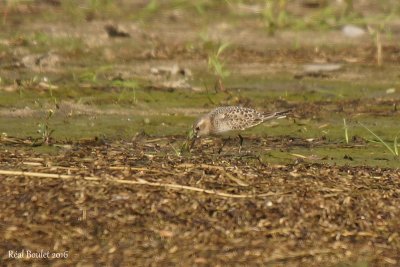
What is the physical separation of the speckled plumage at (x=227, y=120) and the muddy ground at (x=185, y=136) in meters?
0.13

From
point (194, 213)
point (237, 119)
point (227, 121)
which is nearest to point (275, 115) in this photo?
point (237, 119)

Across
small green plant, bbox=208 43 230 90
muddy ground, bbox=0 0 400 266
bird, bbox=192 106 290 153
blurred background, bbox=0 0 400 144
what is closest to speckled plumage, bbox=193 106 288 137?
bird, bbox=192 106 290 153

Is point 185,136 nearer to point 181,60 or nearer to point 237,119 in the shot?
point 237,119

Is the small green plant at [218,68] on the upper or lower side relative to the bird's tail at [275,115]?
upper

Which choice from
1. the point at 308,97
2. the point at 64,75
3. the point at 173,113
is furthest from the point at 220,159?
the point at 64,75

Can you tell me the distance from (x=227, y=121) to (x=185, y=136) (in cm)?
37

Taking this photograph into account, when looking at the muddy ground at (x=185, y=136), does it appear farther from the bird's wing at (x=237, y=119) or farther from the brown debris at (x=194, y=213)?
the bird's wing at (x=237, y=119)

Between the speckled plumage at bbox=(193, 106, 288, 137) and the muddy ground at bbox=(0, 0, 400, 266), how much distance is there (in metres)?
0.13

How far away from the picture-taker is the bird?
9.20 meters

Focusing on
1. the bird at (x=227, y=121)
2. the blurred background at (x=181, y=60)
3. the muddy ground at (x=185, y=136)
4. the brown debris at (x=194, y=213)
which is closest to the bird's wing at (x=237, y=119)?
the bird at (x=227, y=121)

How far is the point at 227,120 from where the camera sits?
948 cm

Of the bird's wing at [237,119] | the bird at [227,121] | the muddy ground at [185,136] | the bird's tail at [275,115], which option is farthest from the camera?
the bird's tail at [275,115]

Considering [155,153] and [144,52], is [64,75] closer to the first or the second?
[144,52]

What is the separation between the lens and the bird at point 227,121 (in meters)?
9.20
